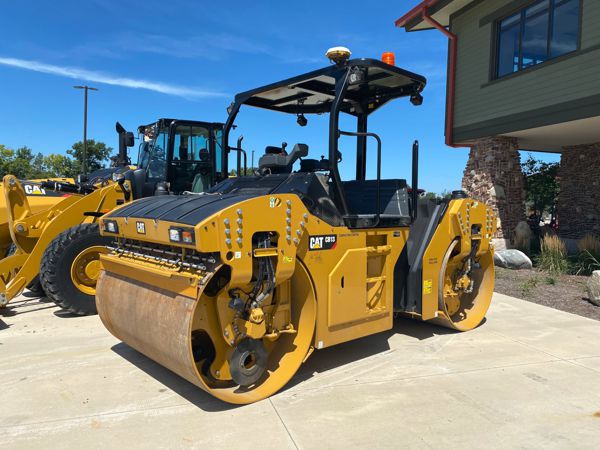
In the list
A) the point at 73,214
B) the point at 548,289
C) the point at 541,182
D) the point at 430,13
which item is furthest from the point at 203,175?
the point at 541,182

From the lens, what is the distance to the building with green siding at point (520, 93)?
874 centimetres

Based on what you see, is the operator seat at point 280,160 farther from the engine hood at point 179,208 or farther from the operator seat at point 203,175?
the operator seat at point 203,175

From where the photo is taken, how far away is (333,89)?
186 inches

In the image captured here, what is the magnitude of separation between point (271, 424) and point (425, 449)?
3.18ft

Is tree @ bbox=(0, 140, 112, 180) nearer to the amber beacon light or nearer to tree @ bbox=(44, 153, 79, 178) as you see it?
tree @ bbox=(44, 153, 79, 178)

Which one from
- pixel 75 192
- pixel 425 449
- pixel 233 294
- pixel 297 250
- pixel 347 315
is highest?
pixel 75 192

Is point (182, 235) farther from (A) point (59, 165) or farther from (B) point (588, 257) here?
(A) point (59, 165)

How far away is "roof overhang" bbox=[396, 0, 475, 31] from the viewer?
11.1 metres

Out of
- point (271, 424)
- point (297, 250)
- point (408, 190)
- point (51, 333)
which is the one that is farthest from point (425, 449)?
point (51, 333)

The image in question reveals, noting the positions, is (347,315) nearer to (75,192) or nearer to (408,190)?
(408,190)

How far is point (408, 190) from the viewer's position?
4793mm

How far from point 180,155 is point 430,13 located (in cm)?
764

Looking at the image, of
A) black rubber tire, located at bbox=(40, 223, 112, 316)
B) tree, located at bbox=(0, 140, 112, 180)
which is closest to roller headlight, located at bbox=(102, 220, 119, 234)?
black rubber tire, located at bbox=(40, 223, 112, 316)

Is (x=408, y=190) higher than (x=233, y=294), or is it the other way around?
(x=408, y=190)
